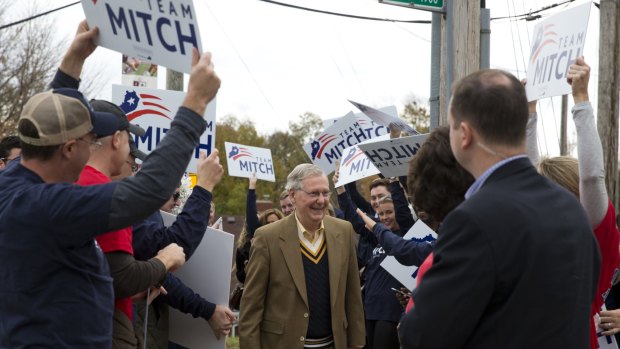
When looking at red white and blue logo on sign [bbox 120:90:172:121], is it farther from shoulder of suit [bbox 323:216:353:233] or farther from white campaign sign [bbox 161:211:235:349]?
white campaign sign [bbox 161:211:235:349]

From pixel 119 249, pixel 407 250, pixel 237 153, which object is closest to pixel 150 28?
pixel 119 249

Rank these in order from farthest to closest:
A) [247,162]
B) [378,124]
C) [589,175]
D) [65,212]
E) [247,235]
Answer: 1. [247,162]
2. [378,124]
3. [247,235]
4. [589,175]
5. [65,212]

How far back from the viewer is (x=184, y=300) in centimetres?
511

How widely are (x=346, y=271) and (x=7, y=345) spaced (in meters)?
3.55

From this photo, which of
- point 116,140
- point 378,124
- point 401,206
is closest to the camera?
point 116,140

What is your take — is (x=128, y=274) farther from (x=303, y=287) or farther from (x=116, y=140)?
(x=303, y=287)

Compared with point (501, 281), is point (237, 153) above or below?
below

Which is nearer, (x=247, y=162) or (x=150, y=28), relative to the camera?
(x=150, y=28)

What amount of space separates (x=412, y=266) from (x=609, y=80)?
8008 mm

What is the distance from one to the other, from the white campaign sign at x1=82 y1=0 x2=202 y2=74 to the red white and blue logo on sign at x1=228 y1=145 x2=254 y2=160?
7908 mm

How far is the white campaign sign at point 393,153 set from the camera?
244 inches

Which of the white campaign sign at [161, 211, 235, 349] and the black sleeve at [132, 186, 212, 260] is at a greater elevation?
the black sleeve at [132, 186, 212, 260]

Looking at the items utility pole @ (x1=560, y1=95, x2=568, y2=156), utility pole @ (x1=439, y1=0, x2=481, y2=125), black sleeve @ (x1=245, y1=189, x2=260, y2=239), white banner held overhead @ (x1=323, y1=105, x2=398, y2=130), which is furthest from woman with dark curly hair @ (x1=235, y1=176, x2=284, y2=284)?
utility pole @ (x1=560, y1=95, x2=568, y2=156)

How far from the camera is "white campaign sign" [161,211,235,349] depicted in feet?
→ 16.9
